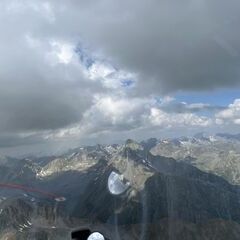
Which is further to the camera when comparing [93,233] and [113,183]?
[113,183]

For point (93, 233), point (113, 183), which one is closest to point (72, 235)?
point (93, 233)

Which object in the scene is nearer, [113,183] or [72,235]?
[72,235]

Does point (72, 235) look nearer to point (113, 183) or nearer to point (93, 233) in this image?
point (93, 233)
